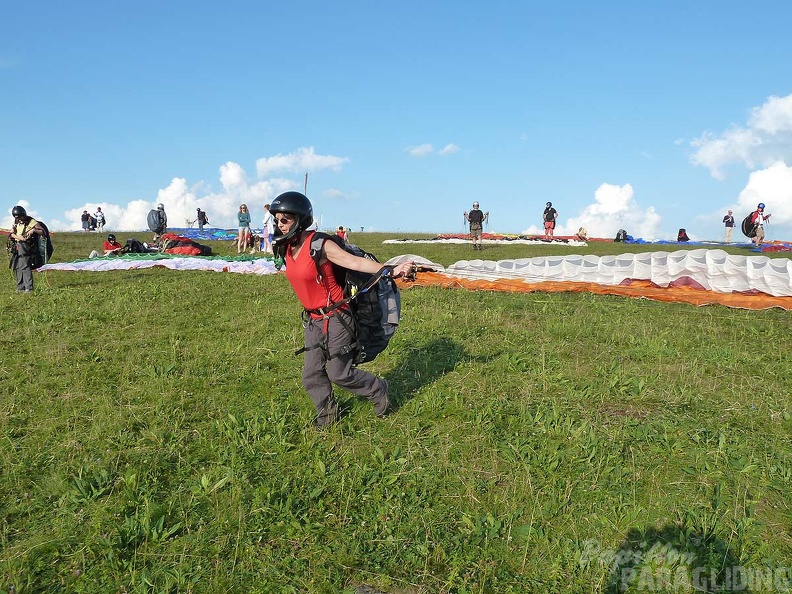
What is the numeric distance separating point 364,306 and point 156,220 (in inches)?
1053

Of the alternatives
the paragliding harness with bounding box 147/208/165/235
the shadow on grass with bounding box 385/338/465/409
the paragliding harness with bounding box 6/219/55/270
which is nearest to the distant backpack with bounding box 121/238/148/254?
the paragliding harness with bounding box 147/208/165/235

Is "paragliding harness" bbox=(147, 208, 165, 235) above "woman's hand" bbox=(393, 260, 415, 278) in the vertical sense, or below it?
above

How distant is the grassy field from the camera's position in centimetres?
377

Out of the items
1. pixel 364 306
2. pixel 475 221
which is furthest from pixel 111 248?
pixel 364 306

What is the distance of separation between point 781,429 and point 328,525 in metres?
4.72

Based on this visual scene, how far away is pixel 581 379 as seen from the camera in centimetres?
704

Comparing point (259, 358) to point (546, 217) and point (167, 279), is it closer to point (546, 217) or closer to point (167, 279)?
point (167, 279)

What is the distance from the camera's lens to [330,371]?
5.65 metres

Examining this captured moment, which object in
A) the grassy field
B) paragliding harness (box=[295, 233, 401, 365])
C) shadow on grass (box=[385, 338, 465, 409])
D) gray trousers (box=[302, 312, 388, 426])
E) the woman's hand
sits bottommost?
the grassy field

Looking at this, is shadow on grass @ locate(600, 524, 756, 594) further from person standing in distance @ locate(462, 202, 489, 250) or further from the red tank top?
person standing in distance @ locate(462, 202, 489, 250)

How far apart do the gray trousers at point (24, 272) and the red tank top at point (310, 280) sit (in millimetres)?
11696

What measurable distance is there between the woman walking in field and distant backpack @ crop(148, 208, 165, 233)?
16.5 feet

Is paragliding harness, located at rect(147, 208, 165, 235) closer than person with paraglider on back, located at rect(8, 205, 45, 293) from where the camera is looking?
No

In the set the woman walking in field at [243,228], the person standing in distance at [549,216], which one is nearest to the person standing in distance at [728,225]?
the person standing in distance at [549,216]
